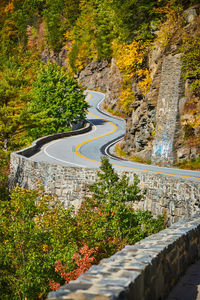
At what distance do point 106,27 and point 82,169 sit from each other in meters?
49.6

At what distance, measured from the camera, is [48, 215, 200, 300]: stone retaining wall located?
347 centimetres

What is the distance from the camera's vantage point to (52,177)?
693 inches

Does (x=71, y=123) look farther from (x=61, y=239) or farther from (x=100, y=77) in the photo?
(x=61, y=239)

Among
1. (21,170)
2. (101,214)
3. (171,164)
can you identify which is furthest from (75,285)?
(171,164)

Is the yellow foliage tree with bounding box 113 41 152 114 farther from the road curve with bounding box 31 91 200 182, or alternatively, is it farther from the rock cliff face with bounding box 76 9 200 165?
the road curve with bounding box 31 91 200 182

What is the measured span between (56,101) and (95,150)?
10.4 meters

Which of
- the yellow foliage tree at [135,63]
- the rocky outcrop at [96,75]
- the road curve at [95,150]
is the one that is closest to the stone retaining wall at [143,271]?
the road curve at [95,150]

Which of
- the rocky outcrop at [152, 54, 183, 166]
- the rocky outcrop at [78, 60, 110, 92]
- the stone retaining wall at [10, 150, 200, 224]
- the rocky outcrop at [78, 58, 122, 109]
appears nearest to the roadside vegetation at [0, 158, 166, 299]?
the stone retaining wall at [10, 150, 200, 224]

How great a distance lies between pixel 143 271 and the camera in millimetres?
4129

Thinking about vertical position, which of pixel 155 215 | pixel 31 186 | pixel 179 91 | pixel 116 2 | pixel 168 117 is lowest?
pixel 31 186

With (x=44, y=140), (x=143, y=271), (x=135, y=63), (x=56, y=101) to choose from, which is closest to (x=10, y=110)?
(x=44, y=140)

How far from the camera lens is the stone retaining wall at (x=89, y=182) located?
432 inches

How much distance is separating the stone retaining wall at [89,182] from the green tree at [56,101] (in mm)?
16180

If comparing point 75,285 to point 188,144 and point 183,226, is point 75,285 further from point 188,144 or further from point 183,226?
point 188,144
